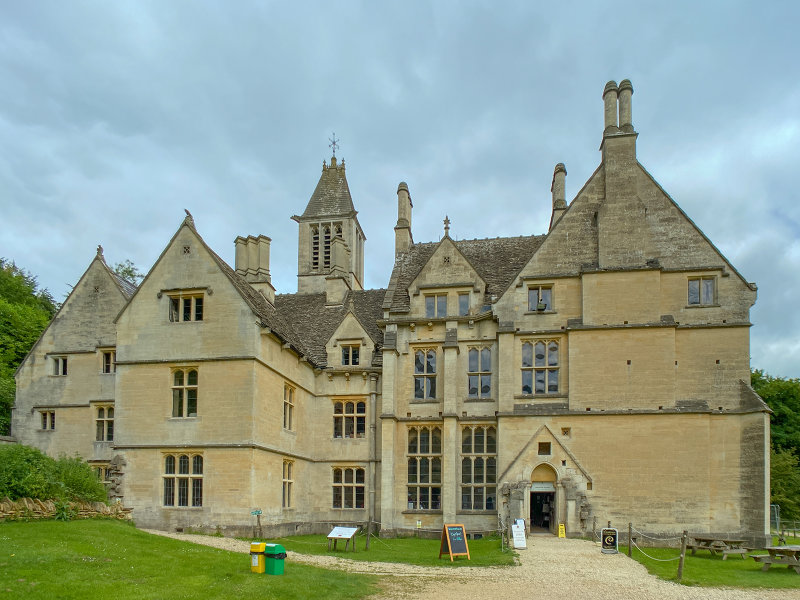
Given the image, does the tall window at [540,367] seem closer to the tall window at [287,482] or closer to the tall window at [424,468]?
the tall window at [424,468]

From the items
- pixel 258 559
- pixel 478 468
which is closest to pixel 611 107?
pixel 478 468

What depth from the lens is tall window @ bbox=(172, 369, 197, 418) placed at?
91.2 feet

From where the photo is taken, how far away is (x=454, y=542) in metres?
21.9

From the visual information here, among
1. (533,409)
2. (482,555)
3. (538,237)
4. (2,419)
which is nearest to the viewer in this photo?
(482,555)

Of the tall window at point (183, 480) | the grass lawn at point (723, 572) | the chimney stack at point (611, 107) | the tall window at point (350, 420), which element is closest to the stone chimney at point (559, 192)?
the chimney stack at point (611, 107)

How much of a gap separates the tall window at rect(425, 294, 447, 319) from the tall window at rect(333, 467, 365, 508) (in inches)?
326

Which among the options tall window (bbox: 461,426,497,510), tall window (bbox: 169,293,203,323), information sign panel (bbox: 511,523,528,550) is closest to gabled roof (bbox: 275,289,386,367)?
tall window (bbox: 461,426,497,510)

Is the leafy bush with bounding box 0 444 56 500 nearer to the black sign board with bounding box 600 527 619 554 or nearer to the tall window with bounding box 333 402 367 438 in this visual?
the tall window with bounding box 333 402 367 438

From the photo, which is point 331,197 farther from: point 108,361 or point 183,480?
point 183,480

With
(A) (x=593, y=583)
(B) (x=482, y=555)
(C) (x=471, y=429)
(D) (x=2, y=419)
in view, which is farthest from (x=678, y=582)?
(D) (x=2, y=419)

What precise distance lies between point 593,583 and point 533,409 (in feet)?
42.5

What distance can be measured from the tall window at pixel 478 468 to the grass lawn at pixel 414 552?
2.58 meters

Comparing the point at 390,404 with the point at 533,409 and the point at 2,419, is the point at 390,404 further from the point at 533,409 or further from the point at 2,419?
the point at 2,419

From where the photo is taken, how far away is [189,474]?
27031 mm
